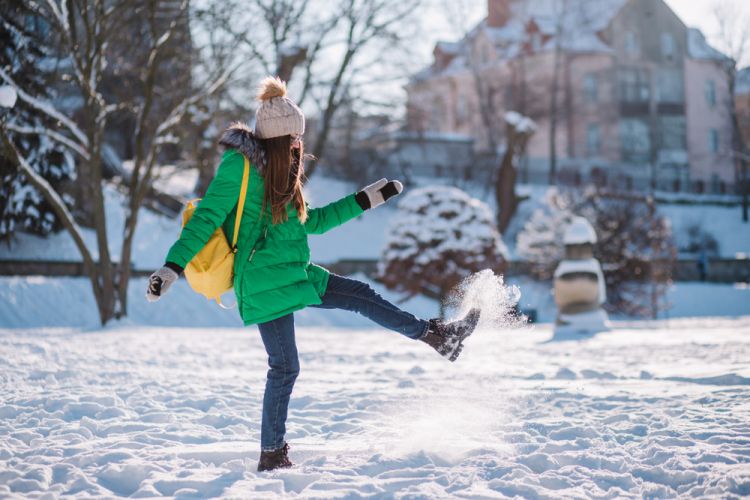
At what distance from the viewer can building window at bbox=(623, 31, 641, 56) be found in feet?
156

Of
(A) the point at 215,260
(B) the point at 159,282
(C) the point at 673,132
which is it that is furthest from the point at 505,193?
(B) the point at 159,282

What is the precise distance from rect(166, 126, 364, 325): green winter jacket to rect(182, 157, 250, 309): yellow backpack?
27 mm

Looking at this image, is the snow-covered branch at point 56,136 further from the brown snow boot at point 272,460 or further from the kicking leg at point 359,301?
the brown snow boot at point 272,460

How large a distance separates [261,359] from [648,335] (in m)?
7.02

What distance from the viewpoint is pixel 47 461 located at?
4227 millimetres

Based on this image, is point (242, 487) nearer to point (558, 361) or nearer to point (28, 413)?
point (28, 413)

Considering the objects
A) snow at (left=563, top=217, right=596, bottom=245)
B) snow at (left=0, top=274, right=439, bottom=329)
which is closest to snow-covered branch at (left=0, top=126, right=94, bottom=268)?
snow at (left=0, top=274, right=439, bottom=329)

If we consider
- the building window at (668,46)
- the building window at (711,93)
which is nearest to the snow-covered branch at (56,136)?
the building window at (668,46)

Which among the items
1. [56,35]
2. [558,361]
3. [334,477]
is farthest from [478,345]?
[56,35]

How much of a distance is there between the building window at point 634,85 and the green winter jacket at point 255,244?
46.5m

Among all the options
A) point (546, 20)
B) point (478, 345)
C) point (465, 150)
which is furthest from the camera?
point (546, 20)

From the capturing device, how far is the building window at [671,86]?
159ft

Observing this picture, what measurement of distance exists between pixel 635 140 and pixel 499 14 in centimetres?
1143

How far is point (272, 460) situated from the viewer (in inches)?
160
